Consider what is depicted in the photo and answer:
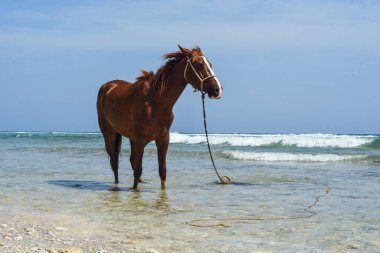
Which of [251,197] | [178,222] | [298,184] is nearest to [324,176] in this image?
[298,184]

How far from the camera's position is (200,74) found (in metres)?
6.49

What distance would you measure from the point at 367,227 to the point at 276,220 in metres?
0.80

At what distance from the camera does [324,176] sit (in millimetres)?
9438

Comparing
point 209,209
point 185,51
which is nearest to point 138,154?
point 185,51

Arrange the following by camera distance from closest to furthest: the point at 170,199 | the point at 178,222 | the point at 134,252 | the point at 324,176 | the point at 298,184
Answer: the point at 134,252
the point at 178,222
the point at 170,199
the point at 298,184
the point at 324,176

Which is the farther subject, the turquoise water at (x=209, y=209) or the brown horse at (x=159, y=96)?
the brown horse at (x=159, y=96)

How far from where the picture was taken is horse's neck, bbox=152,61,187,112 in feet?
22.2

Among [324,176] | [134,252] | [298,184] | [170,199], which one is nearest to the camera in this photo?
[134,252]

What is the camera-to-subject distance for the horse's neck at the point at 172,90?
267 inches

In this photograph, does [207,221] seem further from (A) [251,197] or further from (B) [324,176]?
(B) [324,176]

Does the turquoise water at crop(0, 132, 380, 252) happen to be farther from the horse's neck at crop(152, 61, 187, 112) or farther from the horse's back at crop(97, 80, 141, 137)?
the horse's neck at crop(152, 61, 187, 112)

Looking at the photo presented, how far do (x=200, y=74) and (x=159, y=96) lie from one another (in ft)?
2.21

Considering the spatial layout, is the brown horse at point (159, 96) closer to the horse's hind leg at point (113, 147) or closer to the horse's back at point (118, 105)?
the horse's back at point (118, 105)

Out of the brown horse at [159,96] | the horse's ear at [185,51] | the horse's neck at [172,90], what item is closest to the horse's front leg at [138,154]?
the brown horse at [159,96]
